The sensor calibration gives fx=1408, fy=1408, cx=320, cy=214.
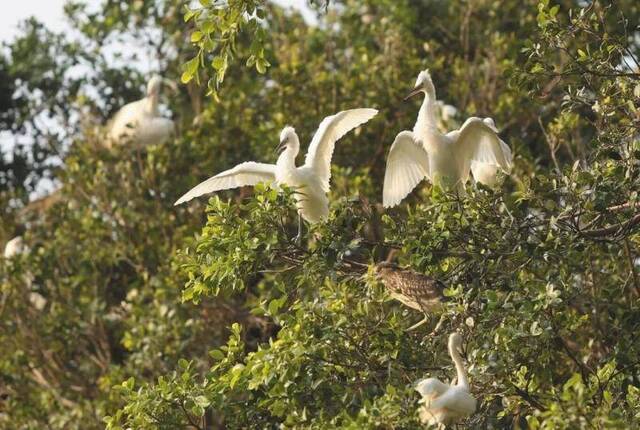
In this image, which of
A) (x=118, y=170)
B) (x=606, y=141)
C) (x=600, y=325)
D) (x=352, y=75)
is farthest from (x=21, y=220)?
(x=606, y=141)

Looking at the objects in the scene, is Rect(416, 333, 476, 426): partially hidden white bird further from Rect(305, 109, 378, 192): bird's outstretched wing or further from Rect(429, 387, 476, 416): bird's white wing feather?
Rect(305, 109, 378, 192): bird's outstretched wing

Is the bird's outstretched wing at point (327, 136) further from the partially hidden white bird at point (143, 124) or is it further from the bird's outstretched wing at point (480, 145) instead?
the partially hidden white bird at point (143, 124)

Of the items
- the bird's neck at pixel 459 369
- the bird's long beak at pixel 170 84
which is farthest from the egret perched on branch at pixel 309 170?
the bird's long beak at pixel 170 84

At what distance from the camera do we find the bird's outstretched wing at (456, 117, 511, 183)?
7.48 metres

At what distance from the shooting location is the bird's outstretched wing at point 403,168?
808 cm

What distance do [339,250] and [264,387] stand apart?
0.66 m

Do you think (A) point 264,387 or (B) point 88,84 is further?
(B) point 88,84

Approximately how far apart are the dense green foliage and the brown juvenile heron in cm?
8

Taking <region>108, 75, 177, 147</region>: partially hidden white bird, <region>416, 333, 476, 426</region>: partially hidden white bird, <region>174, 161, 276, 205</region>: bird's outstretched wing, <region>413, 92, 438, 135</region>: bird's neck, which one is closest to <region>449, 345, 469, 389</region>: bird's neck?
<region>416, 333, 476, 426</region>: partially hidden white bird

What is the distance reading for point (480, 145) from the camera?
7648 mm

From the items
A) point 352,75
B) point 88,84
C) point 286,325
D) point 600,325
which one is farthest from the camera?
point 88,84

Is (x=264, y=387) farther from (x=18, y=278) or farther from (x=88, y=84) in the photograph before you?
(x=88, y=84)

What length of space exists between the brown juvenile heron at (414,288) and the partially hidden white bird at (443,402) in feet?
2.43

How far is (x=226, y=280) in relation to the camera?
6.03 meters
